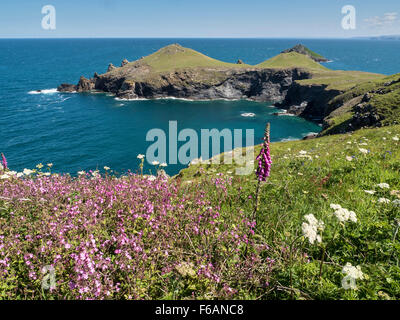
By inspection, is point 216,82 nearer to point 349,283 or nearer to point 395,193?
point 395,193

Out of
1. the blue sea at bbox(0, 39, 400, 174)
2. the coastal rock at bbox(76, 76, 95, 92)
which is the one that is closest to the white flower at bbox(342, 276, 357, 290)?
the blue sea at bbox(0, 39, 400, 174)

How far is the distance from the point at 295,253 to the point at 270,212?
1.61m

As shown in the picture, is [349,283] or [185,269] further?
[185,269]

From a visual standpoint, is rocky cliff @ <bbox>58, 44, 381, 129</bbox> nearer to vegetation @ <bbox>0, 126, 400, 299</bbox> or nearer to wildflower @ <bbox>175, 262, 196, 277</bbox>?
vegetation @ <bbox>0, 126, 400, 299</bbox>

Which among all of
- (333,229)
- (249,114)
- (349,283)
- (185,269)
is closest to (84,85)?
(249,114)

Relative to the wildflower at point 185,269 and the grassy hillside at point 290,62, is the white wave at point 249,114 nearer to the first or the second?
the grassy hillside at point 290,62

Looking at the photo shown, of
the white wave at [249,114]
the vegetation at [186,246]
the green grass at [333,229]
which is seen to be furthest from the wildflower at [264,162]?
the white wave at [249,114]

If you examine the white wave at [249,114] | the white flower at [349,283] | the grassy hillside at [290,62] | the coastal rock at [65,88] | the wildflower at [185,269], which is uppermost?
the grassy hillside at [290,62]

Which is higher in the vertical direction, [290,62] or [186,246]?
[290,62]

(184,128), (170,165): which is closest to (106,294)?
(170,165)

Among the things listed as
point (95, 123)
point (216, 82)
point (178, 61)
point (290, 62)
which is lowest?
point (95, 123)

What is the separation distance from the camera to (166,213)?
5117 millimetres

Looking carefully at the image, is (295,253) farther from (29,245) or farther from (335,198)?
(29,245)

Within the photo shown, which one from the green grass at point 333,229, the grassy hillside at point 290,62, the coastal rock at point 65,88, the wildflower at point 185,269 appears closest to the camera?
the green grass at point 333,229
